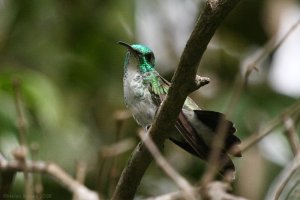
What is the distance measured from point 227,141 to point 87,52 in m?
3.60

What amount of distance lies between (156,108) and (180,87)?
1279 mm

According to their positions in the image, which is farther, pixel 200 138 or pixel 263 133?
pixel 200 138

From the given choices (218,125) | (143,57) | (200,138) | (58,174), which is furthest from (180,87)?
(143,57)

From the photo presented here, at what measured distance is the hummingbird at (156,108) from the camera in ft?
13.4

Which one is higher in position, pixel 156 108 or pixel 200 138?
pixel 156 108

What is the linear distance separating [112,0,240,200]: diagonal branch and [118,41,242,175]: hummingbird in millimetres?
442

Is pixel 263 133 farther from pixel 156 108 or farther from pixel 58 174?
pixel 156 108

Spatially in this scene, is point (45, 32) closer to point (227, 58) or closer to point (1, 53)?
point (1, 53)

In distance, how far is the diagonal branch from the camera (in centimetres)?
308

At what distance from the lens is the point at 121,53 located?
285 inches

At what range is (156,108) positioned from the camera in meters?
4.57

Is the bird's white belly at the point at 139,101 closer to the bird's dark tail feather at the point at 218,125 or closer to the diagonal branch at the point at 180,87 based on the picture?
the bird's dark tail feather at the point at 218,125

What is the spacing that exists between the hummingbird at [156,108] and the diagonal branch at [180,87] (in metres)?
0.44

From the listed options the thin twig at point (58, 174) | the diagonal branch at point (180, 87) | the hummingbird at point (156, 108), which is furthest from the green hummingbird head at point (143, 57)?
the thin twig at point (58, 174)
